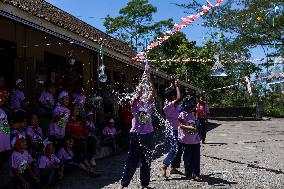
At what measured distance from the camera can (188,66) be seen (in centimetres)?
3494

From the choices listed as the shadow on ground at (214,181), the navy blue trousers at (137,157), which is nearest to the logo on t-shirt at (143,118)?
the navy blue trousers at (137,157)

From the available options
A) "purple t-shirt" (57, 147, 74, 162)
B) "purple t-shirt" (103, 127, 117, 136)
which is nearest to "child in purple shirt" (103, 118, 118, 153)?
"purple t-shirt" (103, 127, 117, 136)

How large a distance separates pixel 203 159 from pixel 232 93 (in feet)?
98.9

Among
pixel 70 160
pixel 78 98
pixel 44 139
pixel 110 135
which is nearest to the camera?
pixel 44 139

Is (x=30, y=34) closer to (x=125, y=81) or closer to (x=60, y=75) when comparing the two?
(x=60, y=75)

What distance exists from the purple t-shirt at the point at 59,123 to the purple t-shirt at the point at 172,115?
6.40 ft

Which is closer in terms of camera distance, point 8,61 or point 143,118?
point 143,118

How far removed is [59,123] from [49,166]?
124 centimetres

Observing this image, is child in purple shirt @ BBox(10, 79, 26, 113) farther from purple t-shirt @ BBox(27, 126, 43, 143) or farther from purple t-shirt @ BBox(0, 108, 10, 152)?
purple t-shirt @ BBox(0, 108, 10, 152)

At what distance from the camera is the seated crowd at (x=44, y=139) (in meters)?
6.60

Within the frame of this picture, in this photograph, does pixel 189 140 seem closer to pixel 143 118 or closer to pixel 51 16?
pixel 143 118

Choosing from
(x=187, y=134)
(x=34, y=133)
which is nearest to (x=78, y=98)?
(x=34, y=133)

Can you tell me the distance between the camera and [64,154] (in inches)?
313

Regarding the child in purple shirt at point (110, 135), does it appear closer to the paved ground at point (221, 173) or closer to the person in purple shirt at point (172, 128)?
the paved ground at point (221, 173)
